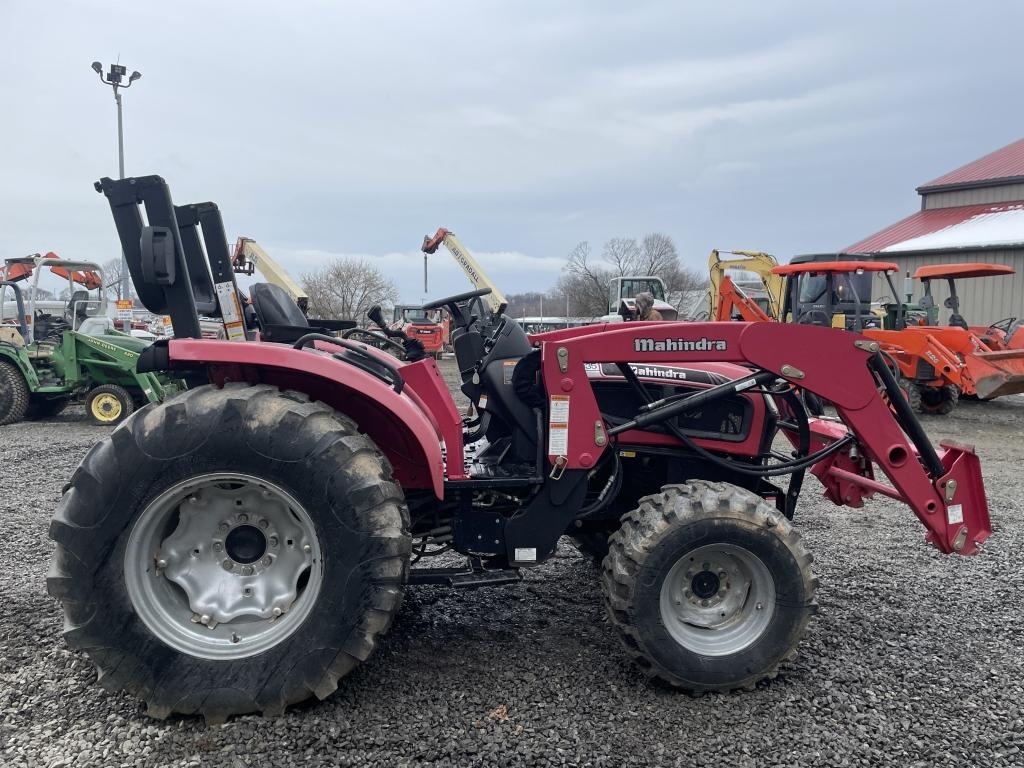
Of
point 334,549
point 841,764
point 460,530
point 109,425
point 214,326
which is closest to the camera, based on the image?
point 841,764

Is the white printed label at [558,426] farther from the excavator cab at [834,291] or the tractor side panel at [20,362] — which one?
the tractor side panel at [20,362]

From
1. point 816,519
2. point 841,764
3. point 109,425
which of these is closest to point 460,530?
point 841,764

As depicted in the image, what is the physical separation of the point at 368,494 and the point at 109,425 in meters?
9.13

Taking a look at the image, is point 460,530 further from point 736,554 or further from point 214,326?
point 214,326

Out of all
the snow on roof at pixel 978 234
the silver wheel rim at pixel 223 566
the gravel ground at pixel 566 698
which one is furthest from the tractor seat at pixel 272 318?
the snow on roof at pixel 978 234

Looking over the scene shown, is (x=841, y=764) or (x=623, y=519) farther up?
(x=623, y=519)

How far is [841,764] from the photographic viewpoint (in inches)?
96.2

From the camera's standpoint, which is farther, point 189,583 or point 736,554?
point 736,554

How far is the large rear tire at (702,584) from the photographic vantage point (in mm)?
2809

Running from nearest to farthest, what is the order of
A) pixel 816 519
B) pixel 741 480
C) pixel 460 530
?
pixel 460 530
pixel 741 480
pixel 816 519

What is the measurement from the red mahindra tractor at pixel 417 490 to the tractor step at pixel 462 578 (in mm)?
14

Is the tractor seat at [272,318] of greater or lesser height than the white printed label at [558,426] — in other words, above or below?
above

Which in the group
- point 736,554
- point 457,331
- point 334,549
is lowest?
point 736,554

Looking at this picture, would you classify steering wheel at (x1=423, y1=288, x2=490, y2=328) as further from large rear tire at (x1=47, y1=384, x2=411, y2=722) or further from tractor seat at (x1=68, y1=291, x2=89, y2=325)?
tractor seat at (x1=68, y1=291, x2=89, y2=325)
